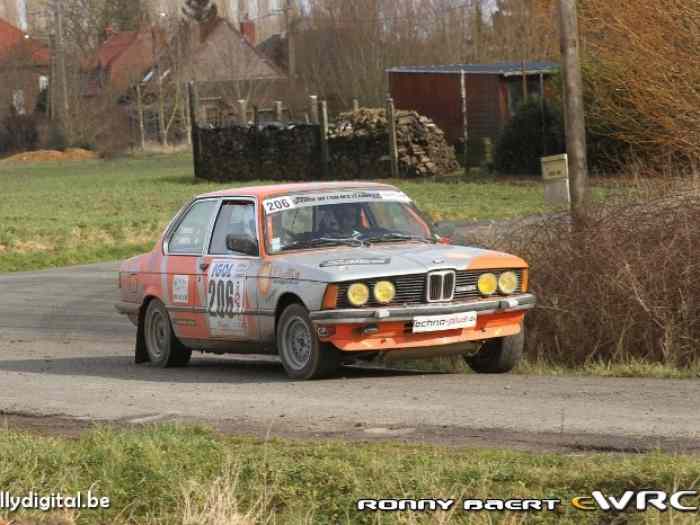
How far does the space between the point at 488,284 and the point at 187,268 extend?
2.93 m

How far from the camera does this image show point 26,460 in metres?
7.90

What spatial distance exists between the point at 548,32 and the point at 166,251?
1318 cm

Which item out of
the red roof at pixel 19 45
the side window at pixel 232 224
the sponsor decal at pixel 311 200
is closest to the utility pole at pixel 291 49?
the red roof at pixel 19 45

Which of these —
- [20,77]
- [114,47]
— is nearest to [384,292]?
[20,77]

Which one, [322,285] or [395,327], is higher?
[322,285]

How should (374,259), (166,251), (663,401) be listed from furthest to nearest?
(166,251) < (374,259) < (663,401)

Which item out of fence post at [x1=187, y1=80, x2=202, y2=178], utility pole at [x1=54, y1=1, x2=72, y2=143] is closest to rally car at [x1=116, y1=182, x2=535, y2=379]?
fence post at [x1=187, y1=80, x2=202, y2=178]

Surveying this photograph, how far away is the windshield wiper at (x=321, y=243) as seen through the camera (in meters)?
12.4

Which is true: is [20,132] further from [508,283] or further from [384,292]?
[384,292]

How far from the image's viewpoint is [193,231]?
44.8ft

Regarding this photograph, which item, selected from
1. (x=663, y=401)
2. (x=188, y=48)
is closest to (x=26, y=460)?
(x=663, y=401)

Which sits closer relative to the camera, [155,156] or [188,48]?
[155,156]

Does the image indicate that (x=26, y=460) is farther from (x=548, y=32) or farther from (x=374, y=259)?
(x=548, y=32)

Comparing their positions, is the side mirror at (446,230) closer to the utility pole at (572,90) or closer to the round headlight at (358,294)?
the round headlight at (358,294)
